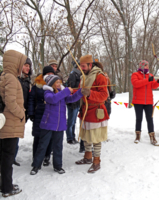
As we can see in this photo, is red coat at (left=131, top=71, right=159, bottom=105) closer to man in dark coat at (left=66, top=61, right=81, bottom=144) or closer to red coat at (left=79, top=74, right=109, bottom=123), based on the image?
man in dark coat at (left=66, top=61, right=81, bottom=144)

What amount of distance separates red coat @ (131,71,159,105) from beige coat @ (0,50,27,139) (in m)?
2.67

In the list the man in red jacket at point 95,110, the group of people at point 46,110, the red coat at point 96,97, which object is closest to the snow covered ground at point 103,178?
the group of people at point 46,110

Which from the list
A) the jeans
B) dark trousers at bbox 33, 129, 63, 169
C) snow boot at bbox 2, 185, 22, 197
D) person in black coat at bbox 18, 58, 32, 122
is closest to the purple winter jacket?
dark trousers at bbox 33, 129, 63, 169

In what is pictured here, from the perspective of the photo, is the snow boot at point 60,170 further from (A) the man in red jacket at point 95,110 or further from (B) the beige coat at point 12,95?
(B) the beige coat at point 12,95

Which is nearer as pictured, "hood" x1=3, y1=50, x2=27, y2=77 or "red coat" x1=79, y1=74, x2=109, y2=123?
"hood" x1=3, y1=50, x2=27, y2=77

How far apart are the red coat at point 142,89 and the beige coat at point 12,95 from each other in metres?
2.67

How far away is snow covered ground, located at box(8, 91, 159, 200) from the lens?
2371mm

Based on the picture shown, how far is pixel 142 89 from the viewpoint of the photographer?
13.8ft

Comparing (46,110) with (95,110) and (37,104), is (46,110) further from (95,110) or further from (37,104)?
(95,110)

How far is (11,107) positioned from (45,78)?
0.89 meters

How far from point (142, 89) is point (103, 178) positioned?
7.50 ft

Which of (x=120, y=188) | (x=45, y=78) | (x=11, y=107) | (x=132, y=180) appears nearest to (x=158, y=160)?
(x=132, y=180)

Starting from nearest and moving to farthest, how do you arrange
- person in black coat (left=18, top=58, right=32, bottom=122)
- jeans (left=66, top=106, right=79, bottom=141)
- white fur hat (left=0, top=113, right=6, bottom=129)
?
white fur hat (left=0, top=113, right=6, bottom=129) → person in black coat (left=18, top=58, right=32, bottom=122) → jeans (left=66, top=106, right=79, bottom=141)

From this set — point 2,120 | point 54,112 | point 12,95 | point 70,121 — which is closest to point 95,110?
point 54,112
